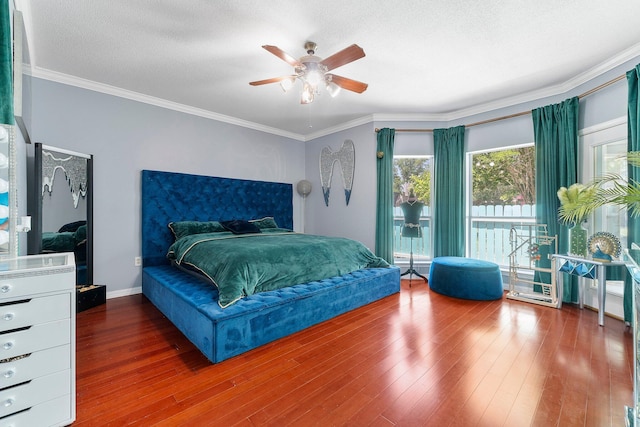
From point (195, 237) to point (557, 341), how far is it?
380 centimetres

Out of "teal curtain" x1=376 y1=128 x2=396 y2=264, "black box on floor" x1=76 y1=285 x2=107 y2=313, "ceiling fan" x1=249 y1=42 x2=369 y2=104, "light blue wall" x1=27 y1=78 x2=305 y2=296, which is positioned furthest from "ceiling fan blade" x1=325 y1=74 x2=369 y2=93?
"black box on floor" x1=76 y1=285 x2=107 y2=313

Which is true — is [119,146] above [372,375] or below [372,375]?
above

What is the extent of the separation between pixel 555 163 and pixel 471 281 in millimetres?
1771

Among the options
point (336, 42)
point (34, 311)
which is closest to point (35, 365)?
point (34, 311)

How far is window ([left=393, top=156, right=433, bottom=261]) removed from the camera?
4574mm

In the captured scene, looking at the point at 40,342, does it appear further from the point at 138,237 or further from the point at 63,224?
the point at 138,237

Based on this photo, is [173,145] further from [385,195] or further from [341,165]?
[385,195]

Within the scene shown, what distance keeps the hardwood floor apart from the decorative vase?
0.68 metres

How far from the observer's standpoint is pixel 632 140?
257 centimetres

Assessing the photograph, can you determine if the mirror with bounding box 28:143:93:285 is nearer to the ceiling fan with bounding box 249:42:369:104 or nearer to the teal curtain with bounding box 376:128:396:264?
the ceiling fan with bounding box 249:42:369:104

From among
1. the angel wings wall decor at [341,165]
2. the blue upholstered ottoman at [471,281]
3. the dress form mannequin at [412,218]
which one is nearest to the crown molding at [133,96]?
the angel wings wall decor at [341,165]

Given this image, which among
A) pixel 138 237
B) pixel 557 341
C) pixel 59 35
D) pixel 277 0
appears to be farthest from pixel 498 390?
pixel 59 35

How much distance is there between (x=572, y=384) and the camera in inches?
68.6

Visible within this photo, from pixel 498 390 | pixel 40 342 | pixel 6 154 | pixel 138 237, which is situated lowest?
pixel 498 390
